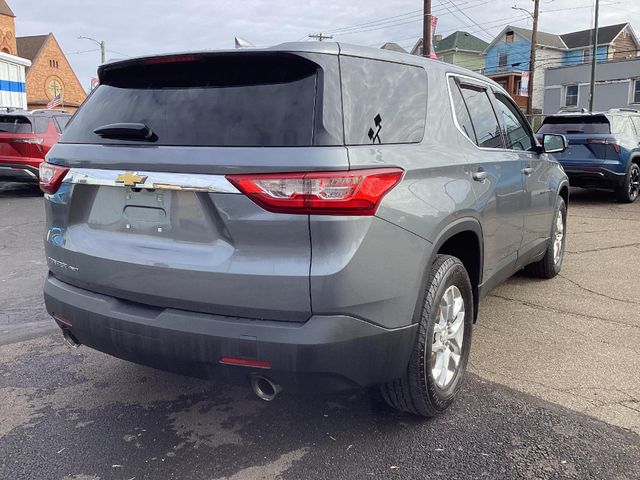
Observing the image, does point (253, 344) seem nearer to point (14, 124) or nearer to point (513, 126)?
point (513, 126)

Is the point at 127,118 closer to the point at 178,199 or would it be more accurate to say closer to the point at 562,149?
the point at 178,199

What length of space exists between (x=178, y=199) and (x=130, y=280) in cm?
44

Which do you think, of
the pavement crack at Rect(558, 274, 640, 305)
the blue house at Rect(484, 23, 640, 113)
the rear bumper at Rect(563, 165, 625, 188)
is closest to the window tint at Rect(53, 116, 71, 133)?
the rear bumper at Rect(563, 165, 625, 188)

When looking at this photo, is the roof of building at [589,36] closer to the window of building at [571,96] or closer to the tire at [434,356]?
the window of building at [571,96]

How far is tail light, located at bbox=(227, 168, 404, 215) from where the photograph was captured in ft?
7.65

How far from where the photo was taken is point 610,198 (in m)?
12.4

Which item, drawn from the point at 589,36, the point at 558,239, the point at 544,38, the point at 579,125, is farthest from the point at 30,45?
the point at 558,239

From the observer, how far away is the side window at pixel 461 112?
3.50 metres

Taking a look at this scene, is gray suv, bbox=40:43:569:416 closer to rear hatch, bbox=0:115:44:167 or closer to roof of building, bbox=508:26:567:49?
rear hatch, bbox=0:115:44:167

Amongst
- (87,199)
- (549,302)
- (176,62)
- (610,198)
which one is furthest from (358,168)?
(610,198)

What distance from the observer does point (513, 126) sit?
15.2 ft

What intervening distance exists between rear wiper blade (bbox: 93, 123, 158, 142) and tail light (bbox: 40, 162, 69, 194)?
0.33 meters

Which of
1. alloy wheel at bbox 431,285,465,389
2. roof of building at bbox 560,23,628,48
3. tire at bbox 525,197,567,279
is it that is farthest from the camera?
roof of building at bbox 560,23,628,48

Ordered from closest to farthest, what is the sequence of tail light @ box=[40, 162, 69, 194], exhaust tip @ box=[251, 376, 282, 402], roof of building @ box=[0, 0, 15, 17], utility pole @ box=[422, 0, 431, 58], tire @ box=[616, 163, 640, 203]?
exhaust tip @ box=[251, 376, 282, 402] → tail light @ box=[40, 162, 69, 194] → tire @ box=[616, 163, 640, 203] → utility pole @ box=[422, 0, 431, 58] → roof of building @ box=[0, 0, 15, 17]
